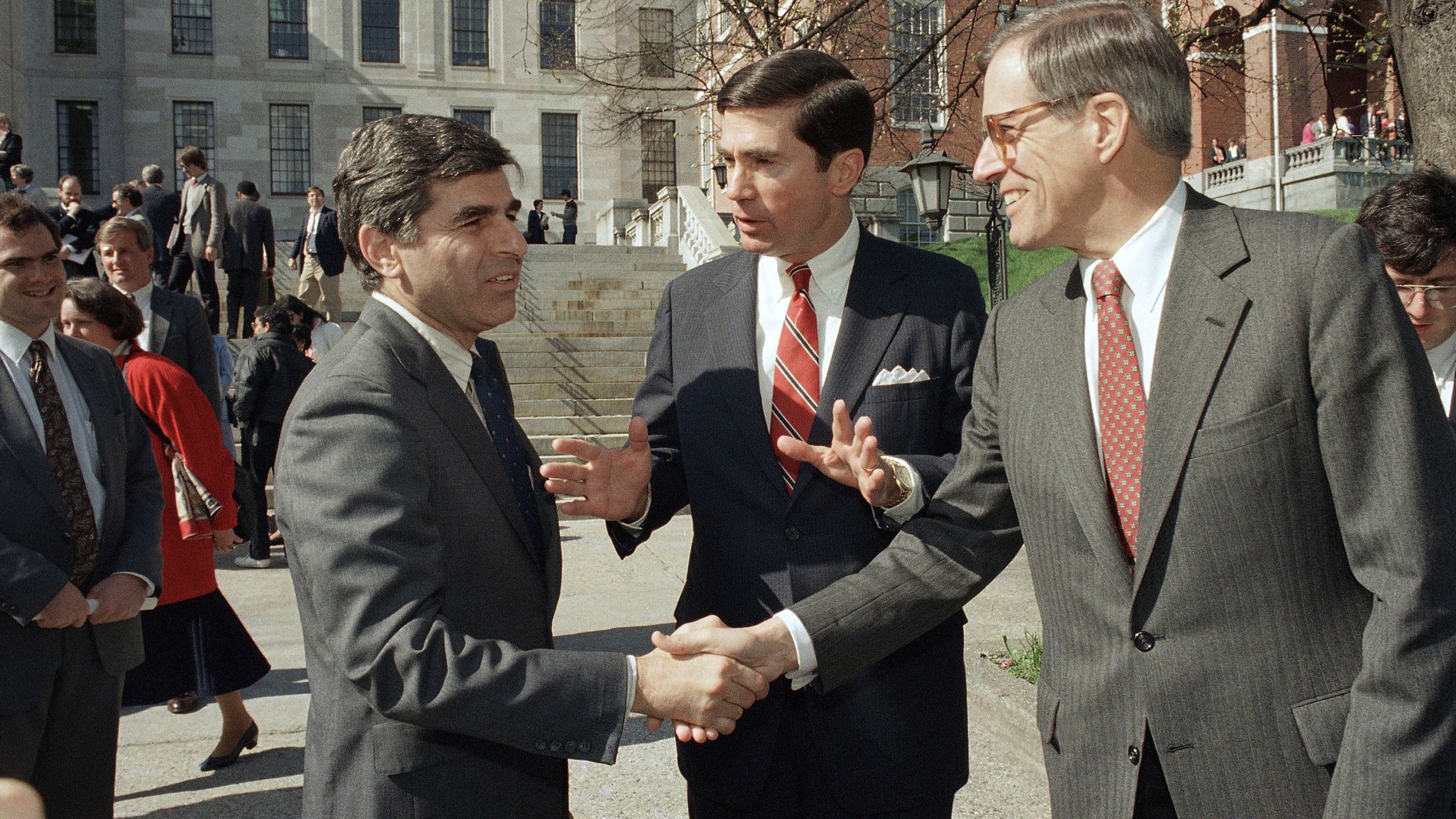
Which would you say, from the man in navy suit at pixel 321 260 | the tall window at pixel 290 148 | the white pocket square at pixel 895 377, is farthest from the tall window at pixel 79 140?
the white pocket square at pixel 895 377

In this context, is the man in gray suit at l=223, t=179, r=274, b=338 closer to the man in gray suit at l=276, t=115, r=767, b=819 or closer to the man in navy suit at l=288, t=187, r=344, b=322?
the man in navy suit at l=288, t=187, r=344, b=322

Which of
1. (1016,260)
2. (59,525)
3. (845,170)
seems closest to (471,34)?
(1016,260)

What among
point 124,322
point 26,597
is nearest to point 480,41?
point 124,322

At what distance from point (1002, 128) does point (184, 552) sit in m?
4.34

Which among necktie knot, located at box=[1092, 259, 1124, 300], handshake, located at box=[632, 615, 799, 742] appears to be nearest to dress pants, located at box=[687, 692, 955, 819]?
handshake, located at box=[632, 615, 799, 742]

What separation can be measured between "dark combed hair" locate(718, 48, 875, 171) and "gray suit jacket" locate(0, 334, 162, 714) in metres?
2.42

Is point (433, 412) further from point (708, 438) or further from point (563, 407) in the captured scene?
point (563, 407)

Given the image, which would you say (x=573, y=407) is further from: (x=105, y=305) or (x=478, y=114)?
(x=478, y=114)

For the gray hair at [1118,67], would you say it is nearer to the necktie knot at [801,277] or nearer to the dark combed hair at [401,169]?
the necktie knot at [801,277]

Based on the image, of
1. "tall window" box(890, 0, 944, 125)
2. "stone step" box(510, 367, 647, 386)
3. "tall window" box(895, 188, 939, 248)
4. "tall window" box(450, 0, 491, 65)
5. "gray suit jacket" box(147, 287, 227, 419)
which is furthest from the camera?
"tall window" box(450, 0, 491, 65)

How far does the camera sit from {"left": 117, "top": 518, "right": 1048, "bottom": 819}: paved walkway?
442 cm

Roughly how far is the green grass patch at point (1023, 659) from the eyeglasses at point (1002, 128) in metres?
3.48

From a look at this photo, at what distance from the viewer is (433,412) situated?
7.02 ft

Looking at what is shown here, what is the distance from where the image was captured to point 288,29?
3762 centimetres
